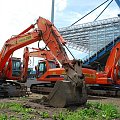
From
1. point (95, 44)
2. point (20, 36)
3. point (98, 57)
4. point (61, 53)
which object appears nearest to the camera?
point (61, 53)

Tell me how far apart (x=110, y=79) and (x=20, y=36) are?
6.97 meters

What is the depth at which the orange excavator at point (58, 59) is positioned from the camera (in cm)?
1174

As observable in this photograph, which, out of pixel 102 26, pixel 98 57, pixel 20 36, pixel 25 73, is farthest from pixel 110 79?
pixel 102 26

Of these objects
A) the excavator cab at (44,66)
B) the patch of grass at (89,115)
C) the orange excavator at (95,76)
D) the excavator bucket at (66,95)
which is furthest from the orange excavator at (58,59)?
the excavator cab at (44,66)

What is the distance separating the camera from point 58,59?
43.4 ft

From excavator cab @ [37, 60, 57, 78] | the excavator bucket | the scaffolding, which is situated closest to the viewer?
the excavator bucket

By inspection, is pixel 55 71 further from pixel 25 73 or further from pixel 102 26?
pixel 102 26

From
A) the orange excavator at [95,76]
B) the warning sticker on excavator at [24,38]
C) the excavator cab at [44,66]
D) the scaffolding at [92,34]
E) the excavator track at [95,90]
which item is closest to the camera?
the warning sticker on excavator at [24,38]

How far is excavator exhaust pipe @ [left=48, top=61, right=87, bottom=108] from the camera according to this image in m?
11.7

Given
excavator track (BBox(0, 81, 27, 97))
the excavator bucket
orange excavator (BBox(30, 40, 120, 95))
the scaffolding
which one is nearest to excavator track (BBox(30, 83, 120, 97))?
orange excavator (BBox(30, 40, 120, 95))

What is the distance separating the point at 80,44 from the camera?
46.4 meters

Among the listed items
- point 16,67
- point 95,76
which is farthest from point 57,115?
point 95,76

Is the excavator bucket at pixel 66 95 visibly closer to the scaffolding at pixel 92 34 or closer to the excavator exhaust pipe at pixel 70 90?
the excavator exhaust pipe at pixel 70 90

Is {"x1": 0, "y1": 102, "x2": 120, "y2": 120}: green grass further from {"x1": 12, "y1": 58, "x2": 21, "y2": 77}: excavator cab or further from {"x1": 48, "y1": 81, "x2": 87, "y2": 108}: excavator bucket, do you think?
{"x1": 12, "y1": 58, "x2": 21, "y2": 77}: excavator cab
